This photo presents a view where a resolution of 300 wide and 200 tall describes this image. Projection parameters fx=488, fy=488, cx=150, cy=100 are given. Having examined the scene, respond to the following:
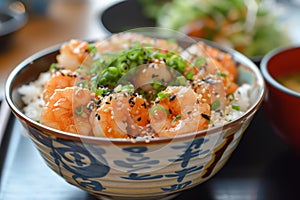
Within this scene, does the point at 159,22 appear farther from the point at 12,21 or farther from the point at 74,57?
the point at 74,57

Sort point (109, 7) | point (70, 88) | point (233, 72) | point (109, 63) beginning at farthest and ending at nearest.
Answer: point (109, 7) < point (233, 72) < point (109, 63) < point (70, 88)

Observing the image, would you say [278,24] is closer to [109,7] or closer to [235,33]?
[235,33]

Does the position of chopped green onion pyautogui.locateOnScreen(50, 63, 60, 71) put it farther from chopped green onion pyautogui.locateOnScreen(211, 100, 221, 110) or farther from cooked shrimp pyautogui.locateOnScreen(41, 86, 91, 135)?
chopped green onion pyautogui.locateOnScreen(211, 100, 221, 110)

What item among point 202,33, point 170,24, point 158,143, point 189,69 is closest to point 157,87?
point 189,69

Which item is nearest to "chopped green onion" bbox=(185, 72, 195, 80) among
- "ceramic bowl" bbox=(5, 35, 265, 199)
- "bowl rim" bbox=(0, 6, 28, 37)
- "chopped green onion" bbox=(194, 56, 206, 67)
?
"chopped green onion" bbox=(194, 56, 206, 67)

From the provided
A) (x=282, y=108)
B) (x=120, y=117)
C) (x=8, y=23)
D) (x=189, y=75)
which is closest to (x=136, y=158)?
(x=120, y=117)
